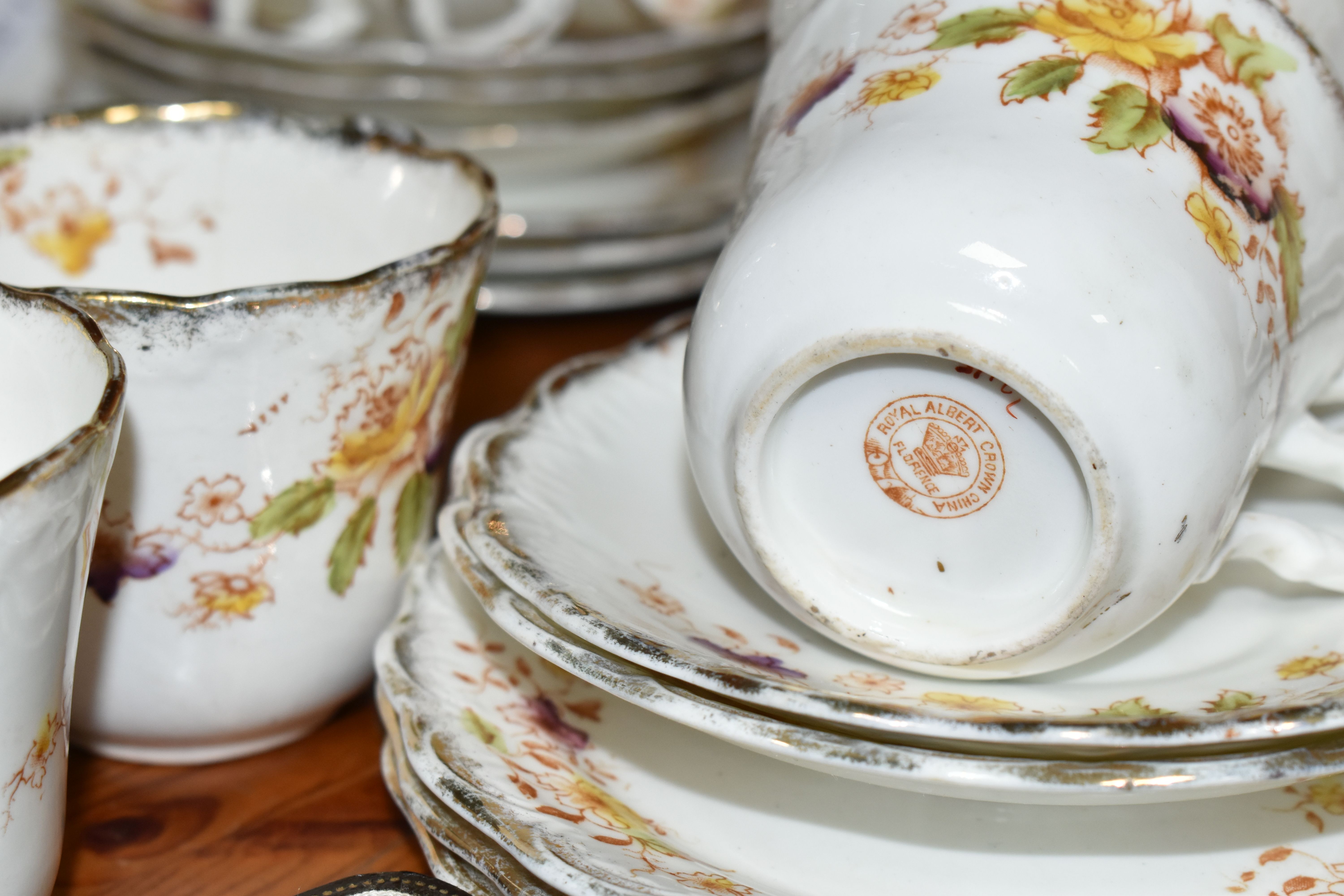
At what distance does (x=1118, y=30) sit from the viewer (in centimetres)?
41

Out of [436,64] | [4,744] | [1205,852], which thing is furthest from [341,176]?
[1205,852]

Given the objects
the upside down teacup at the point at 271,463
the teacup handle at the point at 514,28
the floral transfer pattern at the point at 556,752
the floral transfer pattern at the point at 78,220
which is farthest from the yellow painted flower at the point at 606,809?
the teacup handle at the point at 514,28

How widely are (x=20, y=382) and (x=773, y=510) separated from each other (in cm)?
22

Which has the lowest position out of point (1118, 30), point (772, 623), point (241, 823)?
point (241, 823)

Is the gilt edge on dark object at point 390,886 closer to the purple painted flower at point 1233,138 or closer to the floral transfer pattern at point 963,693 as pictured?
the floral transfer pattern at point 963,693

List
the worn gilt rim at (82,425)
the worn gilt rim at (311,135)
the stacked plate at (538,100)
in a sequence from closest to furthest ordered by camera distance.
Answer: the worn gilt rim at (82,425) → the worn gilt rim at (311,135) → the stacked plate at (538,100)

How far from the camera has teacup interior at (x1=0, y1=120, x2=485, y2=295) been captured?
23.0 inches

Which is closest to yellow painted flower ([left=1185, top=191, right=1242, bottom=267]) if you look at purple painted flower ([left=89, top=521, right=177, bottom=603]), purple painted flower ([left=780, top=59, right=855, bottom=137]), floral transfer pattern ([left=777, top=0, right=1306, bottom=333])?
floral transfer pattern ([left=777, top=0, right=1306, bottom=333])

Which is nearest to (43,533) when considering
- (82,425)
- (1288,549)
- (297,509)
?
(82,425)

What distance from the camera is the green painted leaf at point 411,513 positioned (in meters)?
0.51

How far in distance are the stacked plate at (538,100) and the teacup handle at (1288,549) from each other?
1.35 ft

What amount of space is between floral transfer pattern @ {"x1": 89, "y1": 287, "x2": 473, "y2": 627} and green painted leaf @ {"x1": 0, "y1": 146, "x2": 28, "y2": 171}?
0.23m

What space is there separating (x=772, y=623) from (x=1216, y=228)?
190 millimetres

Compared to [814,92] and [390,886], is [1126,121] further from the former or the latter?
[390,886]
